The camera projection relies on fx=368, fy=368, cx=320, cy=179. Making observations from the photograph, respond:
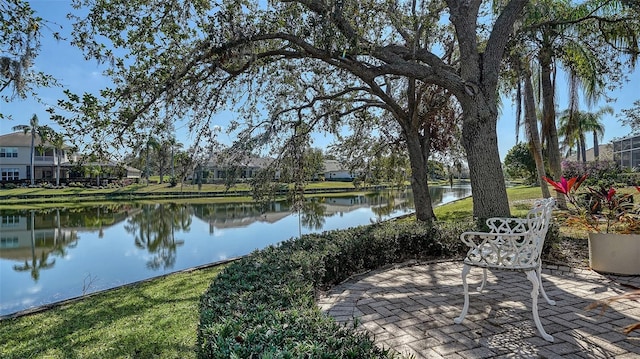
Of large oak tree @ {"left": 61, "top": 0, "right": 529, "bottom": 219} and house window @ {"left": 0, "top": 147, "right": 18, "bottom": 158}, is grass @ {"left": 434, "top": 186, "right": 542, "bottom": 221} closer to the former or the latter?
large oak tree @ {"left": 61, "top": 0, "right": 529, "bottom": 219}

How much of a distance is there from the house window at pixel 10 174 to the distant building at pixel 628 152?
48.7 m

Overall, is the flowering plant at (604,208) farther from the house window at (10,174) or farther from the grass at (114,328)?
the house window at (10,174)

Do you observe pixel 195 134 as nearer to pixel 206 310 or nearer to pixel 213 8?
pixel 213 8

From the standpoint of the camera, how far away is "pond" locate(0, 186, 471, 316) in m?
7.43

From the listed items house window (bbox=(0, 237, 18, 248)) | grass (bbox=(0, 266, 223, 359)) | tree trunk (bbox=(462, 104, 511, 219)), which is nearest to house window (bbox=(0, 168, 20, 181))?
house window (bbox=(0, 237, 18, 248))

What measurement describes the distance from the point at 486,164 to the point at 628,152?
24.1 metres

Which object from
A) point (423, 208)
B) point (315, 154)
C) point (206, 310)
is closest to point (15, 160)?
point (315, 154)

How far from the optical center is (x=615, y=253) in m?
4.13

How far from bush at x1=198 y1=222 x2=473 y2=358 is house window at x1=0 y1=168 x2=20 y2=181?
42.2 metres

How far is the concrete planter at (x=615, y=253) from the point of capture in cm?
404

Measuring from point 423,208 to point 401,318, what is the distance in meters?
5.75

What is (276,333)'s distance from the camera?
5.66 feet

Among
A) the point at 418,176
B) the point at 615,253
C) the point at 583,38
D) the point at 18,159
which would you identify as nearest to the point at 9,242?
the point at 418,176

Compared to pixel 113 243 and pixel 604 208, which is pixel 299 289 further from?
pixel 113 243
